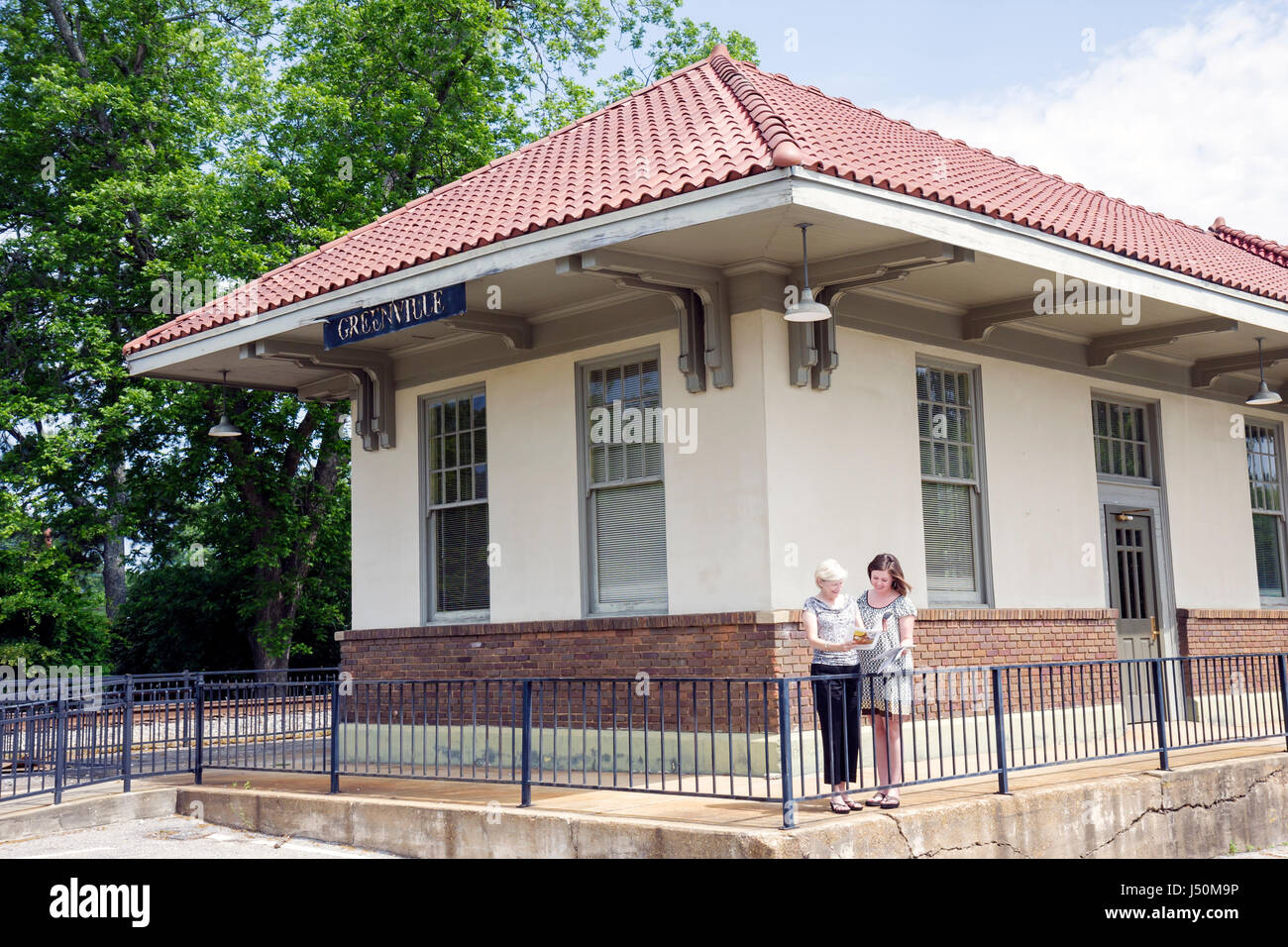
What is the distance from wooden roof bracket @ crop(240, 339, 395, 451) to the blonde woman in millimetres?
6651

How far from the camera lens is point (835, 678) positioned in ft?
27.1

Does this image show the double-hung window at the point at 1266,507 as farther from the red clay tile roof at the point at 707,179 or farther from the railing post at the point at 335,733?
the railing post at the point at 335,733

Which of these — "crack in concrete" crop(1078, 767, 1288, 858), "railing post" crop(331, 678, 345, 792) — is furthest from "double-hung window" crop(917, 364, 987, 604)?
"railing post" crop(331, 678, 345, 792)

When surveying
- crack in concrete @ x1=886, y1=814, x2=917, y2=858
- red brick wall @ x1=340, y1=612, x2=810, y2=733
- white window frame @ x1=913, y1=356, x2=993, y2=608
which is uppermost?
white window frame @ x1=913, y1=356, x2=993, y2=608

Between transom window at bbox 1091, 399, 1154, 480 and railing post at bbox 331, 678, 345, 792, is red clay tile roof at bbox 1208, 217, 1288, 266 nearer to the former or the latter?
transom window at bbox 1091, 399, 1154, 480

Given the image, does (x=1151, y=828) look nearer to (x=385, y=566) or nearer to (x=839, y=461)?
(x=839, y=461)

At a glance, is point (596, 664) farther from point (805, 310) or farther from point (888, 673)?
point (805, 310)

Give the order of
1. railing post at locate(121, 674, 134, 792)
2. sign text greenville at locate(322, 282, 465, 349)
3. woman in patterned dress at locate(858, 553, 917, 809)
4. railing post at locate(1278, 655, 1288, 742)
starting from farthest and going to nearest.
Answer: railing post at locate(121, 674, 134, 792)
railing post at locate(1278, 655, 1288, 742)
sign text greenville at locate(322, 282, 465, 349)
woman in patterned dress at locate(858, 553, 917, 809)

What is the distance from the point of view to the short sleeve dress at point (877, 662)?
28.2ft

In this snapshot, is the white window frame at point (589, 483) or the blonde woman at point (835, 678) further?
the white window frame at point (589, 483)

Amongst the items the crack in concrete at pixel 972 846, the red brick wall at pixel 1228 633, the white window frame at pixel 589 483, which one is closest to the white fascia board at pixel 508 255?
the white window frame at pixel 589 483

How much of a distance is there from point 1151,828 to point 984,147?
28.9 ft

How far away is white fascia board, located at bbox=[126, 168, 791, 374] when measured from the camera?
29.3 feet

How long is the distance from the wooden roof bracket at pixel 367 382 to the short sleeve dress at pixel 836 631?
21.9ft
